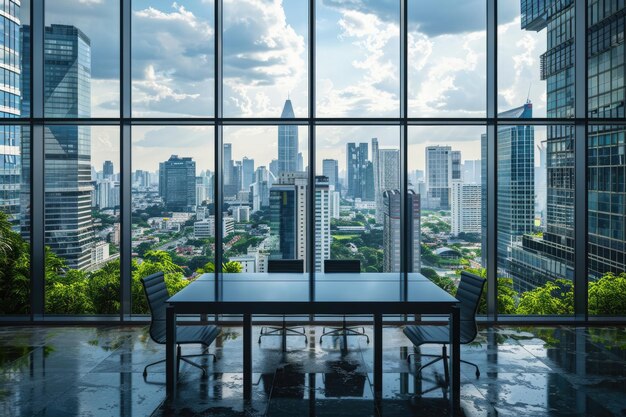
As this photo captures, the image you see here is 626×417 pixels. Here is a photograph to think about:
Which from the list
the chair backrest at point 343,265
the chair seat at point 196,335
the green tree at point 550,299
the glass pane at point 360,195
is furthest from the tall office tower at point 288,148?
the green tree at point 550,299

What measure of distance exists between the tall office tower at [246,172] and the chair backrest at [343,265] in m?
1.61

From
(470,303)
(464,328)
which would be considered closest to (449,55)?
(470,303)

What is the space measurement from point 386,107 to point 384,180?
0.96 meters

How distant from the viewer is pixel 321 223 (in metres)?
6.86

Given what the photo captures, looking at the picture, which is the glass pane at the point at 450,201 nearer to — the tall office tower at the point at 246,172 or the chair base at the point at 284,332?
the chair base at the point at 284,332

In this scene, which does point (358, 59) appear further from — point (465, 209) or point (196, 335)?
point (196, 335)

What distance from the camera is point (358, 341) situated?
5.96m

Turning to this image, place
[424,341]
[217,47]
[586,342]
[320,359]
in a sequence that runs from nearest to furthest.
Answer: [424,341] → [320,359] → [586,342] → [217,47]

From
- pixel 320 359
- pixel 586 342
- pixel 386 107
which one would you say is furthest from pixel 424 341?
pixel 386 107

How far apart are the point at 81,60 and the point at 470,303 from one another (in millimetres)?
5733

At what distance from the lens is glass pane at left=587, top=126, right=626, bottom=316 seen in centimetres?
689

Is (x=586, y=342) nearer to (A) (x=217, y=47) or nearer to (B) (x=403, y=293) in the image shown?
(B) (x=403, y=293)

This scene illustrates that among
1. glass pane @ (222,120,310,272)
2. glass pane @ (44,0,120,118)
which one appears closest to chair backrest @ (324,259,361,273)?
glass pane @ (222,120,310,272)

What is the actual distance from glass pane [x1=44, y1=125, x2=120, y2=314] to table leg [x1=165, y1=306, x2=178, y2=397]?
2951 millimetres
